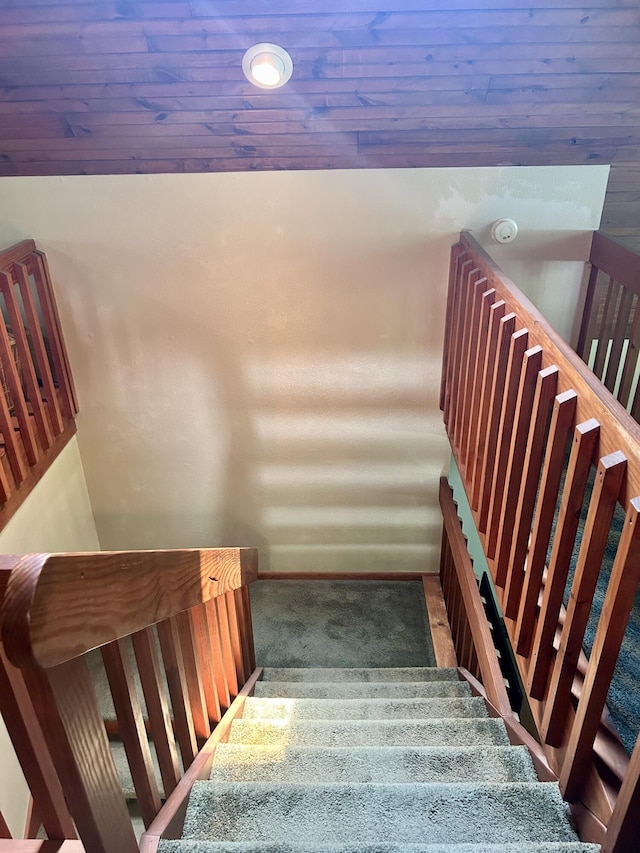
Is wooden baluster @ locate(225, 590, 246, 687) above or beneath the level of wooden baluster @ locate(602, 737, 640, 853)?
beneath

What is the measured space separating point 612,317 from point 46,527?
3114mm

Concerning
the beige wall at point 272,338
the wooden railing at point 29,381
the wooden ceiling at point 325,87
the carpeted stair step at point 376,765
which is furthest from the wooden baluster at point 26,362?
the carpeted stair step at point 376,765

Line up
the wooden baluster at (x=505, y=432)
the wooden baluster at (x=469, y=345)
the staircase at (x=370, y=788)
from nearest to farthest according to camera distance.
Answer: the staircase at (x=370, y=788)
the wooden baluster at (x=505, y=432)
the wooden baluster at (x=469, y=345)

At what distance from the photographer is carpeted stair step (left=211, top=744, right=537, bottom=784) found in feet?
5.16

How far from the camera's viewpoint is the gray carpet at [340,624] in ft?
11.2

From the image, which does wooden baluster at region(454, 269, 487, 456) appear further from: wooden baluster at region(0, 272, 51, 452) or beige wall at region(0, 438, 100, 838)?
beige wall at region(0, 438, 100, 838)

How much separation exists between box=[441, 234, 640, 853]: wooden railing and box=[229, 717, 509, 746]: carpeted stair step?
387mm

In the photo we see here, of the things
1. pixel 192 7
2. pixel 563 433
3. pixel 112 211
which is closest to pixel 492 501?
pixel 563 433

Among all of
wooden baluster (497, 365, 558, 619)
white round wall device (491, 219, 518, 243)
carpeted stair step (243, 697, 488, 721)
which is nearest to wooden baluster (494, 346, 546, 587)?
wooden baluster (497, 365, 558, 619)

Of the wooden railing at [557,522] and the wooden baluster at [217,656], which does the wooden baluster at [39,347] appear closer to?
the wooden baluster at [217,656]

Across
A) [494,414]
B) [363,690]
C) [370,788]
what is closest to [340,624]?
[363,690]

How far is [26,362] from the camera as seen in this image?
111 inches

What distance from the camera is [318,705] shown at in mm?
2195

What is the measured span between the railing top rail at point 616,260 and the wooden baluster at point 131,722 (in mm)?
2362
